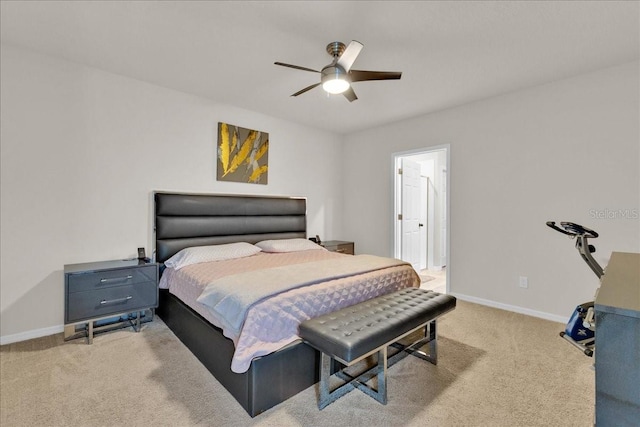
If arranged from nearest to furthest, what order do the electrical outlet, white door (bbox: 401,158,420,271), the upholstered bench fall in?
the upholstered bench < the electrical outlet < white door (bbox: 401,158,420,271)

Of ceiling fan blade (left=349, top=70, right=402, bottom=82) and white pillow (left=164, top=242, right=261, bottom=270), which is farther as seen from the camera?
white pillow (left=164, top=242, right=261, bottom=270)

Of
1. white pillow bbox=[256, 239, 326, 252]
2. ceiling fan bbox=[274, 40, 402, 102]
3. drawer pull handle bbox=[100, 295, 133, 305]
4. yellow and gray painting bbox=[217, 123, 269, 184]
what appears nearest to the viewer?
ceiling fan bbox=[274, 40, 402, 102]

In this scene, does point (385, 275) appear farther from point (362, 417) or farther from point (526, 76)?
point (526, 76)

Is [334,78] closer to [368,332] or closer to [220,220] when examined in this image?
[368,332]

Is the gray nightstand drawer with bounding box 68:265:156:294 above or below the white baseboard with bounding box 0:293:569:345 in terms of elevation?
above

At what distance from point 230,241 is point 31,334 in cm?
195

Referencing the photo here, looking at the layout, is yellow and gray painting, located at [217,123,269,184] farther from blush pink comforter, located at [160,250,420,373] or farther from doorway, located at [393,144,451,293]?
doorway, located at [393,144,451,293]

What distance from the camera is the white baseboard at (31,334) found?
Answer: 2535 mm

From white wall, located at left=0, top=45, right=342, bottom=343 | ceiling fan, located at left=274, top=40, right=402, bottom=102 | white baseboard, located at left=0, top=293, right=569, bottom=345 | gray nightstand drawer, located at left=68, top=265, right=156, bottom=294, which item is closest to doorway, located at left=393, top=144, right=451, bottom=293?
white baseboard, located at left=0, top=293, right=569, bottom=345

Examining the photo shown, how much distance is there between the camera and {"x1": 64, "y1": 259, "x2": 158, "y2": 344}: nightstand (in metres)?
2.48

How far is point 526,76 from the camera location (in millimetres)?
2998

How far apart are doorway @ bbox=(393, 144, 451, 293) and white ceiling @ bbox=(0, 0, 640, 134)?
141 cm

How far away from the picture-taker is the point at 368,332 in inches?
67.0

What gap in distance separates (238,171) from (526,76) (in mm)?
3436
